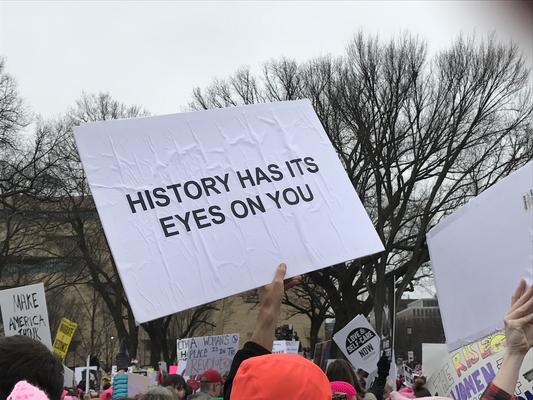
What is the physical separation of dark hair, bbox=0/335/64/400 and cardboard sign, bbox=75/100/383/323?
0.49 meters

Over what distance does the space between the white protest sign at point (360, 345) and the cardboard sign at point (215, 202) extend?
1005 cm

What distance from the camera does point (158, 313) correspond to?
106 inches

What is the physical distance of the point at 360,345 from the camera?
13.0m

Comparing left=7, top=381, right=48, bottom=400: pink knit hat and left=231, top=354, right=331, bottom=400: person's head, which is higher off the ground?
left=7, top=381, right=48, bottom=400: pink knit hat

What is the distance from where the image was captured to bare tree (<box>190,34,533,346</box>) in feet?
74.7

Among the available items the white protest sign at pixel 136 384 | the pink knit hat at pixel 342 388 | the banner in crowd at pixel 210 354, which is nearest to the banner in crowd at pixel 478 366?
the pink knit hat at pixel 342 388

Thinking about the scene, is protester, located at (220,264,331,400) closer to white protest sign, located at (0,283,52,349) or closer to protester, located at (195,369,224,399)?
protester, located at (195,369,224,399)

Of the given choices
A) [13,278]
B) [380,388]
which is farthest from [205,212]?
[13,278]

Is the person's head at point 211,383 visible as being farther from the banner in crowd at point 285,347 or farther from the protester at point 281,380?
the banner in crowd at point 285,347

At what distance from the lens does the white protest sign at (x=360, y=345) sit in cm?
1289

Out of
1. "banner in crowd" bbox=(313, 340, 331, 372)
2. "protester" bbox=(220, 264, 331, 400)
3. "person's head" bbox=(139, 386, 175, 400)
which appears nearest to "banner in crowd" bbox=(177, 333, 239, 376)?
"banner in crowd" bbox=(313, 340, 331, 372)

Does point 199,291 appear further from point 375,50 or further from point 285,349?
point 375,50

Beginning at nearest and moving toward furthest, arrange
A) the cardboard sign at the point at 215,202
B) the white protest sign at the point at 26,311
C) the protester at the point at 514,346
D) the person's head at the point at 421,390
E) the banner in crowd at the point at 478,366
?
the protester at the point at 514,346, the cardboard sign at the point at 215,202, the banner in crowd at the point at 478,366, the person's head at the point at 421,390, the white protest sign at the point at 26,311

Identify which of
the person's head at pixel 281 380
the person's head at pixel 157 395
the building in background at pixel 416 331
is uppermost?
the person's head at pixel 281 380
